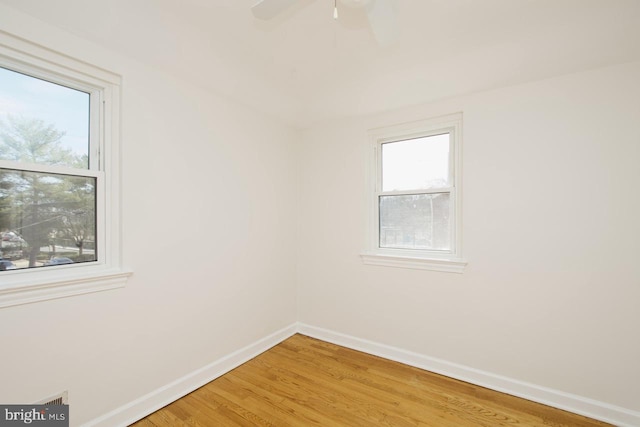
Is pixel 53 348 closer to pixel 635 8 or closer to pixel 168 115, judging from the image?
pixel 168 115

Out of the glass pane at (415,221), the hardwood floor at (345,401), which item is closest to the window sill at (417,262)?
the glass pane at (415,221)

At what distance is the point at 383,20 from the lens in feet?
4.66

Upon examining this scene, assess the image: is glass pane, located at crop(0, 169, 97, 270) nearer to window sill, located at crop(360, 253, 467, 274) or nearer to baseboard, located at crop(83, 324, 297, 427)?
baseboard, located at crop(83, 324, 297, 427)

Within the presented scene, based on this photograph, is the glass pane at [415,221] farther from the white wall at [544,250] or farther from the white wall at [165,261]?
the white wall at [165,261]

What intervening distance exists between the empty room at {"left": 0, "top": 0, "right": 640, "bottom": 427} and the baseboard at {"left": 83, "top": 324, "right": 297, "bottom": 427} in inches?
0.6

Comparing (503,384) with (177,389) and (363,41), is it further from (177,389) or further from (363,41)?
(363,41)

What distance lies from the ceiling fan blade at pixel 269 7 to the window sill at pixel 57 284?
1.72m

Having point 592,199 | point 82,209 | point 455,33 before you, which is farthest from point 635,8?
point 82,209

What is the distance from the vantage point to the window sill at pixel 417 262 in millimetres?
2475

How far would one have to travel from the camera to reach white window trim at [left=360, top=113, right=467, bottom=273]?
2.52m

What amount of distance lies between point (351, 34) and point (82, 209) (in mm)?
2093

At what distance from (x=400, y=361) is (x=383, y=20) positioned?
2.74 meters

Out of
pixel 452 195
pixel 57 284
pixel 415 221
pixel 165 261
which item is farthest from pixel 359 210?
pixel 57 284

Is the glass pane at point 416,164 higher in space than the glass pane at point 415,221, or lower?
higher
